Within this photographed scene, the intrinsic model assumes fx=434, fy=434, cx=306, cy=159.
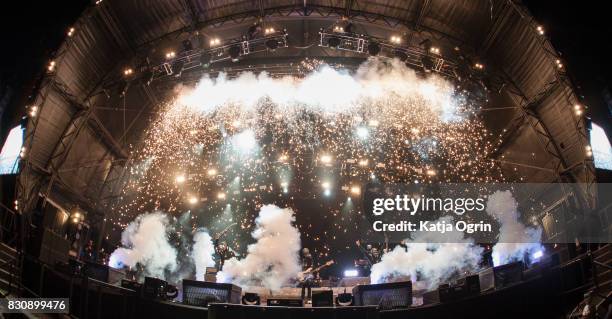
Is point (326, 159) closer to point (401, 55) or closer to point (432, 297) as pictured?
point (401, 55)

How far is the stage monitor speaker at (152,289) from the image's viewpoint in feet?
28.2

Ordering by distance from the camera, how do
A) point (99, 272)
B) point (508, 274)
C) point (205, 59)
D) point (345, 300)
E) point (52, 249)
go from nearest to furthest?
point (508, 274) → point (345, 300) → point (52, 249) → point (99, 272) → point (205, 59)

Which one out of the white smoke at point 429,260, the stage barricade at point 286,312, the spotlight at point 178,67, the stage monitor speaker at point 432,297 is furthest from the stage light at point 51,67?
the stage monitor speaker at point 432,297

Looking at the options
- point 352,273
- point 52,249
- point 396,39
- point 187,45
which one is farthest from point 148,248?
point 396,39

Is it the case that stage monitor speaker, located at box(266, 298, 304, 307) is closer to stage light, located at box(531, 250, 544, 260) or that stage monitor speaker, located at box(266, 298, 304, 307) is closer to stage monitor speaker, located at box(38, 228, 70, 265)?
stage monitor speaker, located at box(38, 228, 70, 265)

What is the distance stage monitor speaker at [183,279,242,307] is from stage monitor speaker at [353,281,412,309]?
8.78 ft

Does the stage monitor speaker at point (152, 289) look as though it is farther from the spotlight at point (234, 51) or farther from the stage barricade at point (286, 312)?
the spotlight at point (234, 51)

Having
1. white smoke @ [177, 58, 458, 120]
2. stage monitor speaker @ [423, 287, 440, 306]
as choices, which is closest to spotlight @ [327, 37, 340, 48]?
white smoke @ [177, 58, 458, 120]

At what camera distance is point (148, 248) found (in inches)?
651

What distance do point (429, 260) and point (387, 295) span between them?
644 cm

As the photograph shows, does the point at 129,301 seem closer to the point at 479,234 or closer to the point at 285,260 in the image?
the point at 285,260

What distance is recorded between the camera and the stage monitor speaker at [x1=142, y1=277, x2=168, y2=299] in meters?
A: 8.59

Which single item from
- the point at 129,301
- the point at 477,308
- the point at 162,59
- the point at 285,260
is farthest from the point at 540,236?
the point at 162,59

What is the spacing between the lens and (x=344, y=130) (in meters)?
17.3
